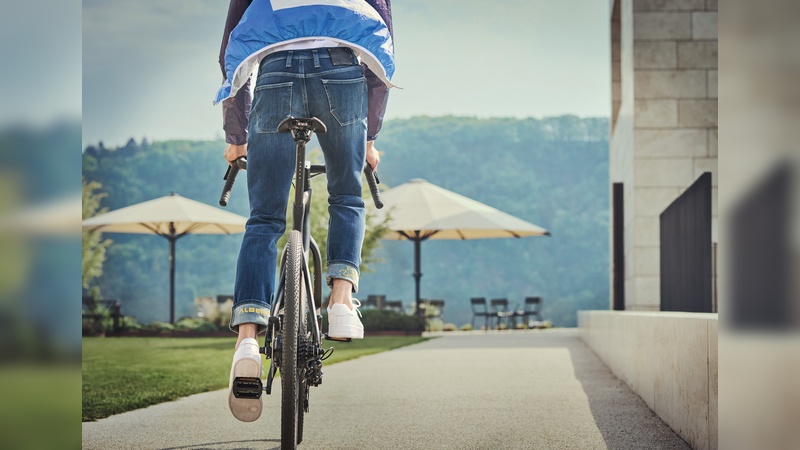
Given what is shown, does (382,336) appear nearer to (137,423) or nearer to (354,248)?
(137,423)

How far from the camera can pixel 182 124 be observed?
1727 inches

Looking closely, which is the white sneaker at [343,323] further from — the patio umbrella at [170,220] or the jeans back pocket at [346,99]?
the patio umbrella at [170,220]

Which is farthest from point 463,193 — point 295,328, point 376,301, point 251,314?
point 295,328

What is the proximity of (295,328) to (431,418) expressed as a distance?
169 cm

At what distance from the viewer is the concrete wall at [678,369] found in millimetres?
2982

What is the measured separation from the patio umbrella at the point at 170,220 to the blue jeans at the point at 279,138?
14589 millimetres

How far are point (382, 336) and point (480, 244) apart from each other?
31.0m

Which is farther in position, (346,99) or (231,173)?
(231,173)

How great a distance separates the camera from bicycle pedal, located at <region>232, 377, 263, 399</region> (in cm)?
277

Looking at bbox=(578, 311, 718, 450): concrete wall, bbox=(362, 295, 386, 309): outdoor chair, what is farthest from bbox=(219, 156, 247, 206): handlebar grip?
bbox=(362, 295, 386, 309): outdoor chair

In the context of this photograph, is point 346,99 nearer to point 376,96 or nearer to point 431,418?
point 376,96

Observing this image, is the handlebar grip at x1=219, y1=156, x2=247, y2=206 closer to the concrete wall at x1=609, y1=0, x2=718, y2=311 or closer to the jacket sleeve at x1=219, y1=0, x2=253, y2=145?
the jacket sleeve at x1=219, y1=0, x2=253, y2=145

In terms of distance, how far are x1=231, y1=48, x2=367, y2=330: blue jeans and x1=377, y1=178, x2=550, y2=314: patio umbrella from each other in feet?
45.5

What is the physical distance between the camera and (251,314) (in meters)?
2.87
